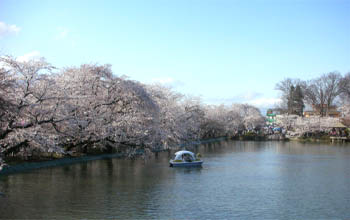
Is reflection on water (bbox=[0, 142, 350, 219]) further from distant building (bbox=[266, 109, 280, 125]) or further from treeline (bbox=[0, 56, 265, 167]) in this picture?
distant building (bbox=[266, 109, 280, 125])

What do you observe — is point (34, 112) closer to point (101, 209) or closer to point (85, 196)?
point (85, 196)

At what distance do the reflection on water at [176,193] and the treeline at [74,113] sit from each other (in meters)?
2.36

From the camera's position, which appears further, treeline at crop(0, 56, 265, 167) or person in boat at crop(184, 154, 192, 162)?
person in boat at crop(184, 154, 192, 162)

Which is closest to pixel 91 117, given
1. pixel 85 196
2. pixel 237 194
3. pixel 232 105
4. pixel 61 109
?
pixel 61 109

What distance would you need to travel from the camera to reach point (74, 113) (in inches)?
1133

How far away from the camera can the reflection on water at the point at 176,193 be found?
14.5 meters

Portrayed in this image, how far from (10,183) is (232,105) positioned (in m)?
93.3

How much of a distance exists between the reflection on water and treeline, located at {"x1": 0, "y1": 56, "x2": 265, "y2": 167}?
7.74ft

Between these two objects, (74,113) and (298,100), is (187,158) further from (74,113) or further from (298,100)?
(298,100)

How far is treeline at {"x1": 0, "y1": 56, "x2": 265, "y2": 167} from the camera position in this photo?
23.1m

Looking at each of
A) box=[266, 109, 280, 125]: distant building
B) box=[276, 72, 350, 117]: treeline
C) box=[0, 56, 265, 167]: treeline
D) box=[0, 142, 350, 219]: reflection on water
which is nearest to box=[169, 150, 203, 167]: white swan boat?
box=[0, 142, 350, 219]: reflection on water

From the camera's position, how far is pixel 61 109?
26.0 meters

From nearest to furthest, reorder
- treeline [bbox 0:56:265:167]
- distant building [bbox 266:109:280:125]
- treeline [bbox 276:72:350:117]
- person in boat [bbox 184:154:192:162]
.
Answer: treeline [bbox 0:56:265:167], person in boat [bbox 184:154:192:162], treeline [bbox 276:72:350:117], distant building [bbox 266:109:280:125]

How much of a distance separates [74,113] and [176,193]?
43.3 feet
